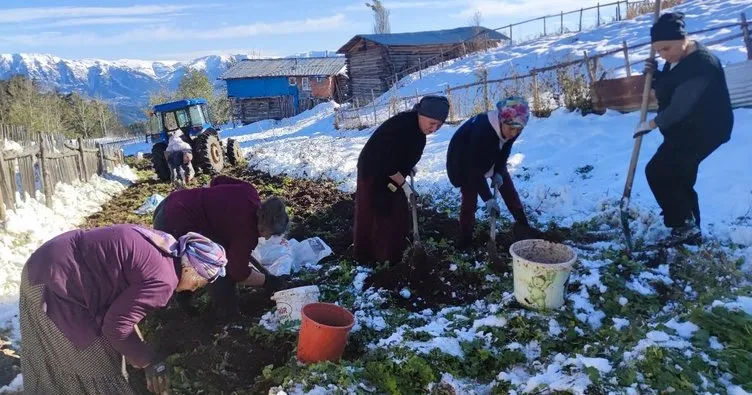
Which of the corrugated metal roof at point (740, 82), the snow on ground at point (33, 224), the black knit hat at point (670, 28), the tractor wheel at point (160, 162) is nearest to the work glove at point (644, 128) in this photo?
the black knit hat at point (670, 28)

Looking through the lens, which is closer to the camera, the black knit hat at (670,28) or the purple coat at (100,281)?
the purple coat at (100,281)

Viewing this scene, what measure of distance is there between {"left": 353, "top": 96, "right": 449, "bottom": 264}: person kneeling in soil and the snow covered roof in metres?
28.5

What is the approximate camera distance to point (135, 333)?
2.45 metres

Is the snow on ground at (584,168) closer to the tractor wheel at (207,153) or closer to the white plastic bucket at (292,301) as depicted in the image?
the tractor wheel at (207,153)

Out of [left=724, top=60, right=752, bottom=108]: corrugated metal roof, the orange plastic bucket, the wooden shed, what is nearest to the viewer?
the orange plastic bucket

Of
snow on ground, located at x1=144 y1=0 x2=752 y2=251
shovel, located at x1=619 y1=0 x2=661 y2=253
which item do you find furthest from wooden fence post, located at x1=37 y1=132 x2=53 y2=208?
shovel, located at x1=619 y1=0 x2=661 y2=253

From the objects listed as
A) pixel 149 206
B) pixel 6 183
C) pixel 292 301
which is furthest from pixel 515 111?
pixel 6 183

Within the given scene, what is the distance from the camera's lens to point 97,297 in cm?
231

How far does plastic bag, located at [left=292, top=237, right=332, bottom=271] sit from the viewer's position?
484 cm

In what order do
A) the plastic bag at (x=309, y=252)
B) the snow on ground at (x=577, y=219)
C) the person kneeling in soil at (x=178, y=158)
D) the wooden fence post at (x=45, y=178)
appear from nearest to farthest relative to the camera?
1. the snow on ground at (x=577, y=219)
2. the plastic bag at (x=309, y=252)
3. the wooden fence post at (x=45, y=178)
4. the person kneeling in soil at (x=178, y=158)

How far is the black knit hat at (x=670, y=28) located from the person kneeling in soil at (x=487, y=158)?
3.42ft

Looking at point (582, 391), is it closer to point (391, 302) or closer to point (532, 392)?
point (532, 392)

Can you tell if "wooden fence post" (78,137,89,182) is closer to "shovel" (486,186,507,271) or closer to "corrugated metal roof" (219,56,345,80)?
"shovel" (486,186,507,271)

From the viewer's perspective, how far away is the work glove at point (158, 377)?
2494 mm
